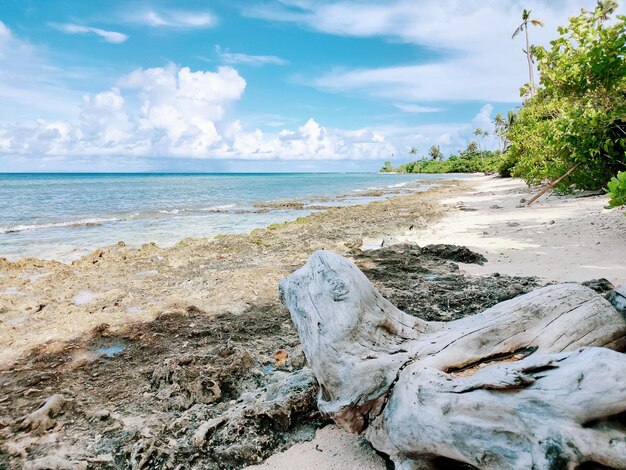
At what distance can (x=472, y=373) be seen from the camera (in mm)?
2824

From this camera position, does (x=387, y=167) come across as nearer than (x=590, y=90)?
No

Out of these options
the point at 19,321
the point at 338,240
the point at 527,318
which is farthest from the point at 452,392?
the point at 338,240

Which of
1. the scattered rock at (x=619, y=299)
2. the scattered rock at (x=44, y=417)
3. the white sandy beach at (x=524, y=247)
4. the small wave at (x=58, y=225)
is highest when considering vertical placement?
the scattered rock at (x=619, y=299)

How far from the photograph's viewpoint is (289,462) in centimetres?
280

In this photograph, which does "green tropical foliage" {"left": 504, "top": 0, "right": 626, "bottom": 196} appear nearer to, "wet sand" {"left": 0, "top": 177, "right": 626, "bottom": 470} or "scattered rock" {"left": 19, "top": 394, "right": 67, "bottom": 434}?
"wet sand" {"left": 0, "top": 177, "right": 626, "bottom": 470}

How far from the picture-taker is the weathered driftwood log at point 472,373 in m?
1.98

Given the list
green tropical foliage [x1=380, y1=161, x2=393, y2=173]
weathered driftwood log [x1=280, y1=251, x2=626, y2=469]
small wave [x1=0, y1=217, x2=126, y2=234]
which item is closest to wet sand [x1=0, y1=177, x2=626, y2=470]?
weathered driftwood log [x1=280, y1=251, x2=626, y2=469]

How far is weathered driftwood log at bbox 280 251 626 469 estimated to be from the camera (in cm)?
198

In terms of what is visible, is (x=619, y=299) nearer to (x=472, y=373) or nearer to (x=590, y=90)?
(x=472, y=373)

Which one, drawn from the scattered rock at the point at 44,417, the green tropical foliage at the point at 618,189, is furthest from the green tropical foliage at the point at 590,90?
the scattered rock at the point at 44,417

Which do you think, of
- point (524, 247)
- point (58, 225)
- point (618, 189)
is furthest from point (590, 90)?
point (58, 225)

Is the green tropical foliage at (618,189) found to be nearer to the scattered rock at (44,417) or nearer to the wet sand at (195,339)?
the wet sand at (195,339)

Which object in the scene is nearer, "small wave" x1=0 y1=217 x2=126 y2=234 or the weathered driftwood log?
the weathered driftwood log

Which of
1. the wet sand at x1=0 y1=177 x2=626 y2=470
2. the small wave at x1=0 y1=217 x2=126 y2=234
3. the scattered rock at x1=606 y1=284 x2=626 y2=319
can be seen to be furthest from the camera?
the small wave at x1=0 y1=217 x2=126 y2=234
